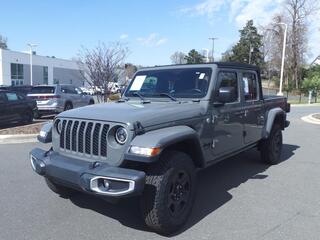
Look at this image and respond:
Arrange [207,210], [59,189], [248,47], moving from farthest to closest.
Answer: [248,47], [59,189], [207,210]

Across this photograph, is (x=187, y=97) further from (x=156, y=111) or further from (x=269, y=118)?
(x=269, y=118)

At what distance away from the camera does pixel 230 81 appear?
6.13m

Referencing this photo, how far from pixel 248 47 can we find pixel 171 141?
9221 centimetres

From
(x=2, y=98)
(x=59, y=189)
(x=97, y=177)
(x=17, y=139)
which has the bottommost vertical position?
(x=17, y=139)

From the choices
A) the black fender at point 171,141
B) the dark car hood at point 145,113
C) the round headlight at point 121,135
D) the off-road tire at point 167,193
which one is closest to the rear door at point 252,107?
the dark car hood at point 145,113

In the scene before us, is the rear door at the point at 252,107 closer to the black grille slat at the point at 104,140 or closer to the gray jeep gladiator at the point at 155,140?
the gray jeep gladiator at the point at 155,140

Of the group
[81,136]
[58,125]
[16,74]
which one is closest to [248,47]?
[16,74]

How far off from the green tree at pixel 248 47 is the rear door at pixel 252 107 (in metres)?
84.5

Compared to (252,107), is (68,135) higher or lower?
lower

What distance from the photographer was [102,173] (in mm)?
4070

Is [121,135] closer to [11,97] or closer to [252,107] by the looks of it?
[252,107]

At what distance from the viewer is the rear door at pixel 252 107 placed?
21.6 feet

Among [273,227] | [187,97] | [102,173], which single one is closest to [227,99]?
[187,97]

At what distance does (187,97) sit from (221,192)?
1625 mm
